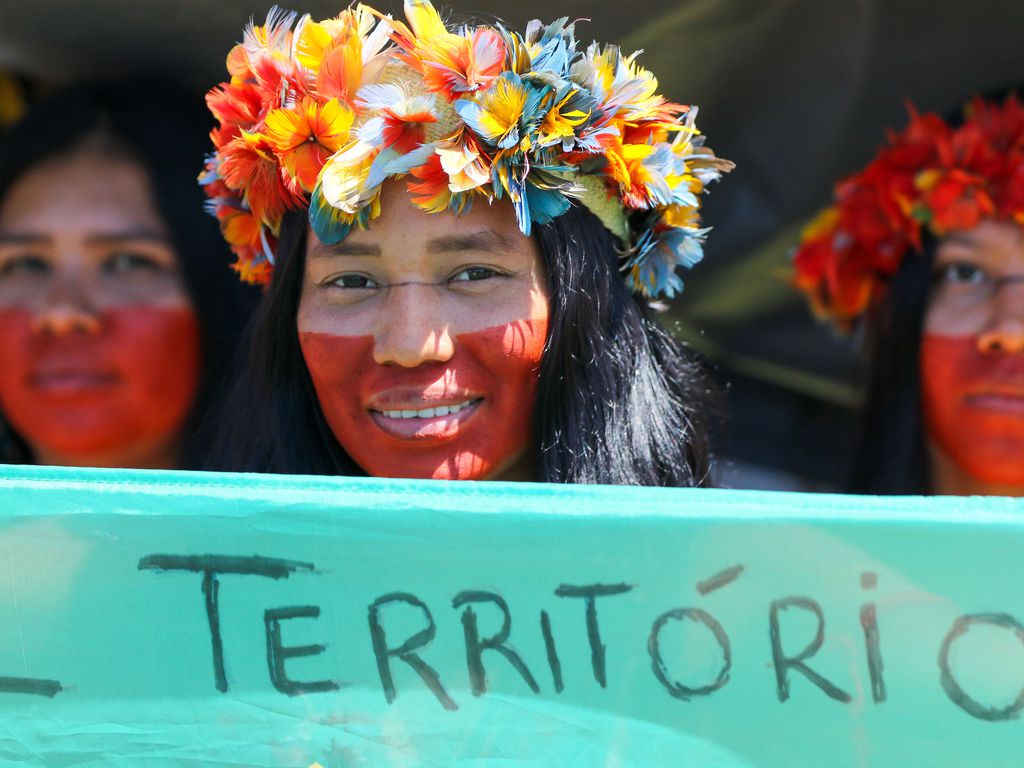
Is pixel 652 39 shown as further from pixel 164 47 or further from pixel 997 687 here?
pixel 997 687

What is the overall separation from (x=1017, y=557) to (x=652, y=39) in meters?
1.69

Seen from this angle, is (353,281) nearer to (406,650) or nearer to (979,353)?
(406,650)

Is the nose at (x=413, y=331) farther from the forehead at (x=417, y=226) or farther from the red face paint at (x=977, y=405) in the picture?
the red face paint at (x=977, y=405)

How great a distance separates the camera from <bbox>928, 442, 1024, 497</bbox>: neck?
2.71m

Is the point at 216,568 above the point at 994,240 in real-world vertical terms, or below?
below

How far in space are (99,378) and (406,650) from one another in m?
1.56

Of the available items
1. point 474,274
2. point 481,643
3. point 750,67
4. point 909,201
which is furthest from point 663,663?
point 750,67

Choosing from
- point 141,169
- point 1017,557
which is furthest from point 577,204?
point 141,169

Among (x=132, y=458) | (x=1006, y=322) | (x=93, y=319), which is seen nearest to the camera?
(x=1006, y=322)

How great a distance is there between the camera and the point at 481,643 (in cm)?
144

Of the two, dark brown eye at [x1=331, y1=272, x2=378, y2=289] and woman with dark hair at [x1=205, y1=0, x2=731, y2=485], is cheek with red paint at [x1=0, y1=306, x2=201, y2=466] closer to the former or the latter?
woman with dark hair at [x1=205, y1=0, x2=731, y2=485]

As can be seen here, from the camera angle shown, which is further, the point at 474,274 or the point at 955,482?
the point at 955,482

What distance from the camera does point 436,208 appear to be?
6.34 ft

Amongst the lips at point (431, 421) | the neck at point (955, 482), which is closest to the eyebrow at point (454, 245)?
the lips at point (431, 421)
